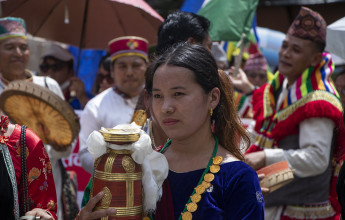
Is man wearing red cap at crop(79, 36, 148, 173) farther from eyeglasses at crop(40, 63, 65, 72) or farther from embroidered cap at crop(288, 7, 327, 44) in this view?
eyeglasses at crop(40, 63, 65, 72)

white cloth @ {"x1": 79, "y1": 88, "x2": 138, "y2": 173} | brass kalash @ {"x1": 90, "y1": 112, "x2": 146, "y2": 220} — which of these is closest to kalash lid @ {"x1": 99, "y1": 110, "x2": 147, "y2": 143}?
brass kalash @ {"x1": 90, "y1": 112, "x2": 146, "y2": 220}

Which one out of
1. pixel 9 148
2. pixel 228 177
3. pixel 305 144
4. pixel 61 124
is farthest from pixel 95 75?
pixel 228 177

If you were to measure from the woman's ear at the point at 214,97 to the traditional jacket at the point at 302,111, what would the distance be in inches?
75.7

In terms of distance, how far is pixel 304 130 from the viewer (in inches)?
169

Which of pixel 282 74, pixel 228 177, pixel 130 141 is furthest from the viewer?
pixel 282 74

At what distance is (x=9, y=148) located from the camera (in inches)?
105

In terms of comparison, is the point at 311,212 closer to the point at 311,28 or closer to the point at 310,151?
the point at 310,151

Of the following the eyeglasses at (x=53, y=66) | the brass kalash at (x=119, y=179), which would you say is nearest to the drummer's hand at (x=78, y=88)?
the eyeglasses at (x=53, y=66)

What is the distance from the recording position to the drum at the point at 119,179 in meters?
2.11

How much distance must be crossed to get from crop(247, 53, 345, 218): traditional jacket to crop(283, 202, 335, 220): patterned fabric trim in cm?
12

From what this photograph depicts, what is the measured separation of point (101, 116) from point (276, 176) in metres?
1.83

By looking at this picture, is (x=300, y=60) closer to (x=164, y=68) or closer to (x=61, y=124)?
(x=61, y=124)

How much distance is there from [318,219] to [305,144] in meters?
0.66

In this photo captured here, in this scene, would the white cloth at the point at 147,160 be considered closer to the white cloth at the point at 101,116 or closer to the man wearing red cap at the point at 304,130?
the man wearing red cap at the point at 304,130
